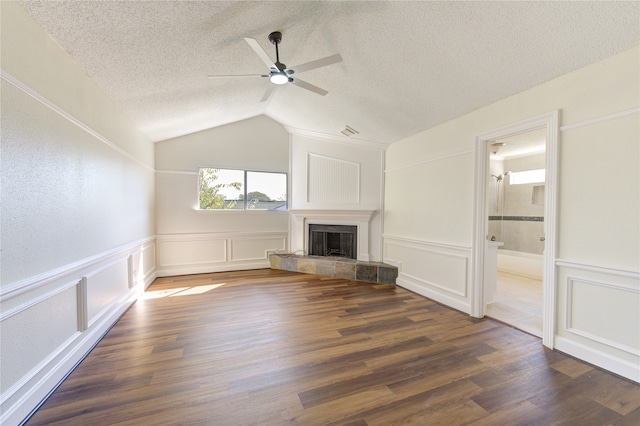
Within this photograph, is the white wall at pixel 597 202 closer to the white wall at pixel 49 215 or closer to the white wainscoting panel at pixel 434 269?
the white wainscoting panel at pixel 434 269

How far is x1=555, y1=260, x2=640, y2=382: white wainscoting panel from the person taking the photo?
1866mm

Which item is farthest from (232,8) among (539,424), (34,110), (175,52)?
(539,424)

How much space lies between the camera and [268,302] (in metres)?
3.36

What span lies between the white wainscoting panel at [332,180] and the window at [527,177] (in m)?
3.93

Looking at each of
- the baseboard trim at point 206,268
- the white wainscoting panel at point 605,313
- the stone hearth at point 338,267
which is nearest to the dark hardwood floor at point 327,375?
the white wainscoting panel at point 605,313

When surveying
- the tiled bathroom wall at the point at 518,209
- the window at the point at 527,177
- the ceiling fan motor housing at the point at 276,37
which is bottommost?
the tiled bathroom wall at the point at 518,209

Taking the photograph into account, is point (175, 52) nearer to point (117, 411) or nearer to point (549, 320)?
point (117, 411)

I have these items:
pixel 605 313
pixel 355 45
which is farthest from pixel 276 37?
pixel 605 313

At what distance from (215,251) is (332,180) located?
271 centimetres

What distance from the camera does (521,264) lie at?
489 centimetres

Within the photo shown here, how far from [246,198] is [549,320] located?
479cm

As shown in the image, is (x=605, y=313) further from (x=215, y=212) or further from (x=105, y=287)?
(x=215, y=212)

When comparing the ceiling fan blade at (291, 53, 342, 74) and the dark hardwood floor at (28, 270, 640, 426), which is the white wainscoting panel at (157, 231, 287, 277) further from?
the ceiling fan blade at (291, 53, 342, 74)

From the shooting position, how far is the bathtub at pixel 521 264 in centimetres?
464
